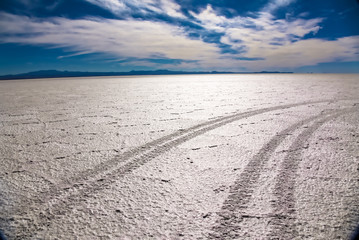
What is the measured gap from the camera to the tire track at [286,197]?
0.92 metres

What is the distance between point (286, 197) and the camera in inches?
45.6

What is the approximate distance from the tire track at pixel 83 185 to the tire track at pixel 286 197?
98 cm

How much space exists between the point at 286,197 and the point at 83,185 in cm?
124

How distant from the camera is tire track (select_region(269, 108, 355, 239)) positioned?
0.92 metres

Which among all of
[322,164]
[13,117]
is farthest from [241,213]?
[13,117]

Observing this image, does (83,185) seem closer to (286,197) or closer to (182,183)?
(182,183)

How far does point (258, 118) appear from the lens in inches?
125

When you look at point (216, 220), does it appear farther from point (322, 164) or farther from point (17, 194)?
point (17, 194)

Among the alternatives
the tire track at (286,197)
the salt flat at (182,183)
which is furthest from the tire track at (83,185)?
the tire track at (286,197)

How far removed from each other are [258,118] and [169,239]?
2668 mm

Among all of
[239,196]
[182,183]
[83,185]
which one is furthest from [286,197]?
[83,185]

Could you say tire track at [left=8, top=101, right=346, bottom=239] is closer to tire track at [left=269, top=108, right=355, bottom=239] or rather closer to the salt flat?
the salt flat

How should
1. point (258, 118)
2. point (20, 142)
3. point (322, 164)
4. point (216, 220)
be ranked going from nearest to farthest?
1. point (216, 220)
2. point (322, 164)
3. point (20, 142)
4. point (258, 118)

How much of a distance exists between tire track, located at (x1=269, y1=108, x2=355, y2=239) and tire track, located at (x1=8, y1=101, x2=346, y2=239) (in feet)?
3.21
